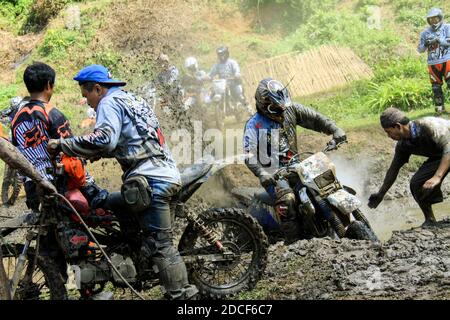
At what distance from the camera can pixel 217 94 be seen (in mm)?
17703

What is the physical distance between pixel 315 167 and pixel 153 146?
2306 mm

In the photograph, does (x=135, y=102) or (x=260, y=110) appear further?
(x=260, y=110)

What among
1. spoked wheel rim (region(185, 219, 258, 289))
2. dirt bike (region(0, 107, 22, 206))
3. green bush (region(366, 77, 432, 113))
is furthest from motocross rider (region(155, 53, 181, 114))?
spoked wheel rim (region(185, 219, 258, 289))

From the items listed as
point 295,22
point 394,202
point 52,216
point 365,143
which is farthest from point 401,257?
point 295,22

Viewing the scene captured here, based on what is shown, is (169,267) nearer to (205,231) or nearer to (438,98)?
(205,231)

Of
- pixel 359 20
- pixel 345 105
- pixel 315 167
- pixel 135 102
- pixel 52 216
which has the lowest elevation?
pixel 52 216

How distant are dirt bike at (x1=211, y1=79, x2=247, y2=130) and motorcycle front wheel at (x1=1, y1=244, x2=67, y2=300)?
10.7 metres

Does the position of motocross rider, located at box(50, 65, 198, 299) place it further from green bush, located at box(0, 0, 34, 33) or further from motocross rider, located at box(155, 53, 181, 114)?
green bush, located at box(0, 0, 34, 33)

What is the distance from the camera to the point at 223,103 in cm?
1783

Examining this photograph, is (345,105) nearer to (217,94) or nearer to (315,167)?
(217,94)

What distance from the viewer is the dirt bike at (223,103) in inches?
680

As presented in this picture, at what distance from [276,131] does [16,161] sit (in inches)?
137

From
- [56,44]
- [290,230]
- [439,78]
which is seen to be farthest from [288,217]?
[56,44]

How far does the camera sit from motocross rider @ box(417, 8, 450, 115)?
14.4m
